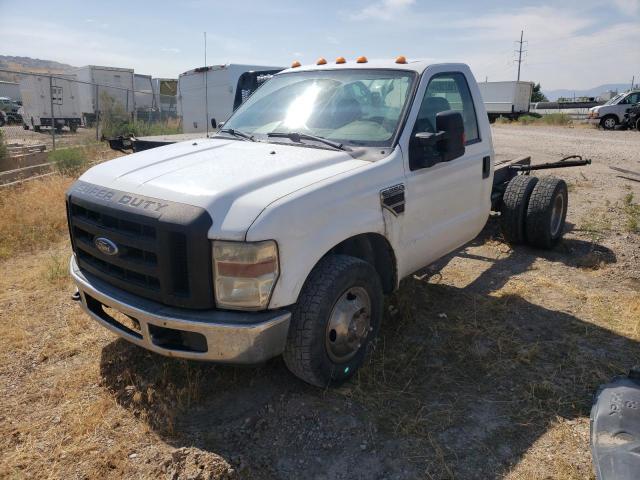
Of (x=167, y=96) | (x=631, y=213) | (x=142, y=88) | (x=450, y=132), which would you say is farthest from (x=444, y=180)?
(x=142, y=88)

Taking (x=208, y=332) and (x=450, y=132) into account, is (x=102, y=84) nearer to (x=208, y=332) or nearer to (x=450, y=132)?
(x=450, y=132)

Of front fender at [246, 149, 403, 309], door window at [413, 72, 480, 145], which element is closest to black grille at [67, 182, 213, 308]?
front fender at [246, 149, 403, 309]

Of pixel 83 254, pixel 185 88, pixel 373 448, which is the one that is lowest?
pixel 373 448

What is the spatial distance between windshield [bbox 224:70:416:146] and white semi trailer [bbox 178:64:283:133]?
974cm

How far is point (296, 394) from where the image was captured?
10.6 feet

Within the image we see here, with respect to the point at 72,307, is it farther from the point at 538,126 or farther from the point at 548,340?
the point at 538,126

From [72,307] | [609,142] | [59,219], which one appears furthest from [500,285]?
[609,142]

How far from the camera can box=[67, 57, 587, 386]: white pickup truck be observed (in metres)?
2.64

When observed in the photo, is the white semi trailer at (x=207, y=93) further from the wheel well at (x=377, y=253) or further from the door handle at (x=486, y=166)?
the wheel well at (x=377, y=253)

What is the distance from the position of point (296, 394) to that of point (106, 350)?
153 centimetres

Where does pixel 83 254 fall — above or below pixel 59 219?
above

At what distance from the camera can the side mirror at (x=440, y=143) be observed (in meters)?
3.40

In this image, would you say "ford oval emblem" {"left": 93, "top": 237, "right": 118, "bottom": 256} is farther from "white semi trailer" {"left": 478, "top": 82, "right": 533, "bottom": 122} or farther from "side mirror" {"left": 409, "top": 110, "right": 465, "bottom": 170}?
"white semi trailer" {"left": 478, "top": 82, "right": 533, "bottom": 122}

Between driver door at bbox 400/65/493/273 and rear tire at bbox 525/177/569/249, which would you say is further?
rear tire at bbox 525/177/569/249
